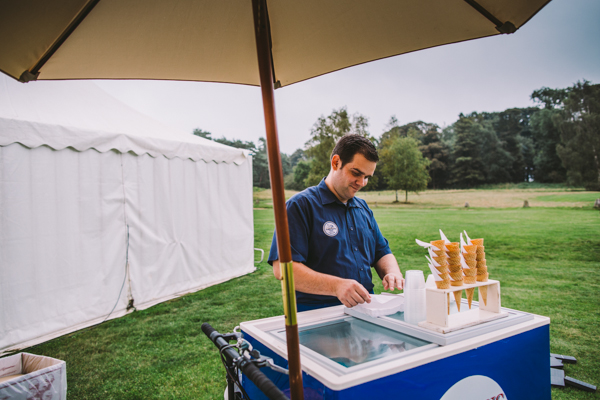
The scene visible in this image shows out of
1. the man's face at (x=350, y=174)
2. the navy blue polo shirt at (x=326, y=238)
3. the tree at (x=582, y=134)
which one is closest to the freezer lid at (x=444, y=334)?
the navy blue polo shirt at (x=326, y=238)

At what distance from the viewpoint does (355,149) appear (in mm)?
1776

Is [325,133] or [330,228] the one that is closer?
[330,228]

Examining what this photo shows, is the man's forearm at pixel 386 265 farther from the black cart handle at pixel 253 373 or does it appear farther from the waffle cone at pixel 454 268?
the black cart handle at pixel 253 373

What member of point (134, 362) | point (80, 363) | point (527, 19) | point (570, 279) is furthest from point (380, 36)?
point (570, 279)

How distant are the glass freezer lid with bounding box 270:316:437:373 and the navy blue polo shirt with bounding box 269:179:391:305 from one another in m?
0.37

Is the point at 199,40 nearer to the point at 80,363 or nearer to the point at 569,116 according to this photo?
the point at 80,363

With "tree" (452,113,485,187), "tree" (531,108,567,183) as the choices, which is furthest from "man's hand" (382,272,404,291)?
"tree" (452,113,485,187)

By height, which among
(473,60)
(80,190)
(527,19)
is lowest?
(80,190)

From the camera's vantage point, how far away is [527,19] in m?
1.16

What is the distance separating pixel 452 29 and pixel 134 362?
351cm

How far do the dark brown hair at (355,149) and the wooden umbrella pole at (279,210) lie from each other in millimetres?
989

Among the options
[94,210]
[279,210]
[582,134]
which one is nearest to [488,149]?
[582,134]

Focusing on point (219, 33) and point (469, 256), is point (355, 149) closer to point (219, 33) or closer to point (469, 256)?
point (469, 256)

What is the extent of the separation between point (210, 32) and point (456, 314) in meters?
1.38
